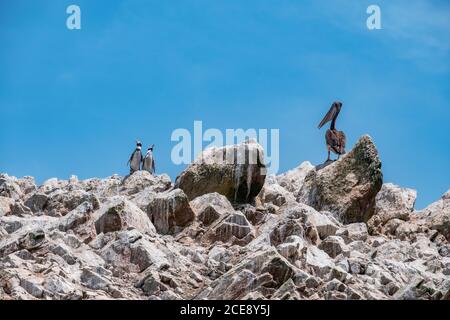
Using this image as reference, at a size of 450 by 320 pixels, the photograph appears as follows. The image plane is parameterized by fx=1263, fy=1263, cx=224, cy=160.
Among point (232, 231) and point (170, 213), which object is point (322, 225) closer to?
point (232, 231)

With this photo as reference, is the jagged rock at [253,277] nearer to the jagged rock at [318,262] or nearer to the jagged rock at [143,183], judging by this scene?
the jagged rock at [318,262]

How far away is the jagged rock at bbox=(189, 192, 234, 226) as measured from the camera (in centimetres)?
3659

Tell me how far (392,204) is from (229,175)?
6327 millimetres

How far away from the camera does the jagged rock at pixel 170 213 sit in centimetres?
3634

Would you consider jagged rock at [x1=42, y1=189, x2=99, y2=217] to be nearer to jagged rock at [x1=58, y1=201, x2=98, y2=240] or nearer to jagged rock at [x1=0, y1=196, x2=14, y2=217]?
jagged rock at [x1=0, y1=196, x2=14, y2=217]

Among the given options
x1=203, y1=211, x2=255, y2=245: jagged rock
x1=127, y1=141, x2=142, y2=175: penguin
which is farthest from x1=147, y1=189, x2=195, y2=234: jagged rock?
x1=127, y1=141, x2=142, y2=175: penguin

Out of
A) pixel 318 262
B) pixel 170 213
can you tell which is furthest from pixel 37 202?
pixel 318 262

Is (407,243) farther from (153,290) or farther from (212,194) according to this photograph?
(153,290)

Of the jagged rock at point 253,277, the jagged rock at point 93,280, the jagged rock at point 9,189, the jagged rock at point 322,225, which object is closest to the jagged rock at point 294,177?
the jagged rock at point 322,225

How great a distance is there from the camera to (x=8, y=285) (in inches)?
1095
